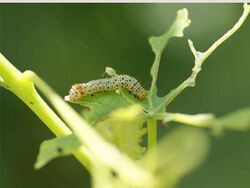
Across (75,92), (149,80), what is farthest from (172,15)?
(75,92)

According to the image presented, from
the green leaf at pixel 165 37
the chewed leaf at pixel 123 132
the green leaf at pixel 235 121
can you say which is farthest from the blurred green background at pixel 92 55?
the green leaf at pixel 235 121

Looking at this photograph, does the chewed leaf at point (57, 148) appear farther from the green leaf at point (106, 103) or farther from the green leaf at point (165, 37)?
the green leaf at point (165, 37)

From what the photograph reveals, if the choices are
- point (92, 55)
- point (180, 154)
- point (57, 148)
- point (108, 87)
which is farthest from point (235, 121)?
point (92, 55)

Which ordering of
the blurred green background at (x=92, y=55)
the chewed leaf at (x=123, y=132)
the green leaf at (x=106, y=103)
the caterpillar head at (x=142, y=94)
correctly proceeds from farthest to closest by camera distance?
the blurred green background at (x=92, y=55) < the caterpillar head at (x=142, y=94) < the green leaf at (x=106, y=103) < the chewed leaf at (x=123, y=132)

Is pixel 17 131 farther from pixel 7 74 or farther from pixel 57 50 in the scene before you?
pixel 7 74

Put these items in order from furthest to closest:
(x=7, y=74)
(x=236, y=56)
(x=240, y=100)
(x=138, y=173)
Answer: (x=236, y=56) → (x=240, y=100) → (x=7, y=74) → (x=138, y=173)

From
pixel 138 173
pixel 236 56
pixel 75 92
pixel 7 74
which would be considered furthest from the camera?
pixel 236 56

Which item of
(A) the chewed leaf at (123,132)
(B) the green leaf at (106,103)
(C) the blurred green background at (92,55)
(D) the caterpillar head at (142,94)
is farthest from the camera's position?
(C) the blurred green background at (92,55)
